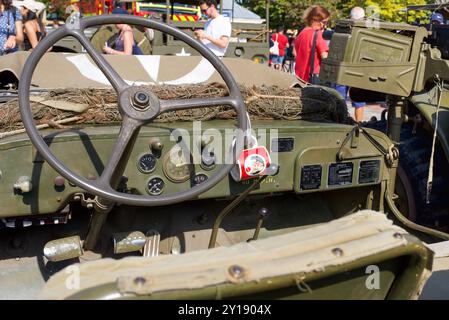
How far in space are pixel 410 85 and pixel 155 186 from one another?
58.0 inches

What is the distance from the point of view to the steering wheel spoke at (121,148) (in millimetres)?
2277

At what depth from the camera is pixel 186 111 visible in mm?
2947

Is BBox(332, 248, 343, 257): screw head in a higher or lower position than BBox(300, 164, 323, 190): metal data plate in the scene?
higher

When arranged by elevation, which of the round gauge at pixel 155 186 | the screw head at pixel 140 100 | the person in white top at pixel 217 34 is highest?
the screw head at pixel 140 100

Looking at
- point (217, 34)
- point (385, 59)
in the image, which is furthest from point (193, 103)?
point (217, 34)

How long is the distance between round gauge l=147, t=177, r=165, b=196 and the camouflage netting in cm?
36

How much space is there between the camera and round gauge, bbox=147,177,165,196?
2.65m

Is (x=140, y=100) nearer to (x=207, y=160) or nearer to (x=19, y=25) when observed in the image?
(x=207, y=160)

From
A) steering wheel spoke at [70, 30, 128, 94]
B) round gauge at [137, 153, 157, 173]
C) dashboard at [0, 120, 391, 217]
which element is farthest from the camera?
round gauge at [137, 153, 157, 173]

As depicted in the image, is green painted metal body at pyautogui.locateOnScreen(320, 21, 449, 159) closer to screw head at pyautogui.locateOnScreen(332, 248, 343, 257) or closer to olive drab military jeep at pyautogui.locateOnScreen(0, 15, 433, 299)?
olive drab military jeep at pyautogui.locateOnScreen(0, 15, 433, 299)

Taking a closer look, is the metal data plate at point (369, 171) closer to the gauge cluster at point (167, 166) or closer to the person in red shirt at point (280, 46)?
the gauge cluster at point (167, 166)

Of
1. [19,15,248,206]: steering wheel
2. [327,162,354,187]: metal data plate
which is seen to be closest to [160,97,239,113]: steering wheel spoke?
[19,15,248,206]: steering wheel

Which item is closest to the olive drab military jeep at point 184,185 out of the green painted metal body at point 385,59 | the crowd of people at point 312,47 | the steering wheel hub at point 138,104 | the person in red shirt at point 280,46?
the steering wheel hub at point 138,104

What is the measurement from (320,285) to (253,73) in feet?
6.86
